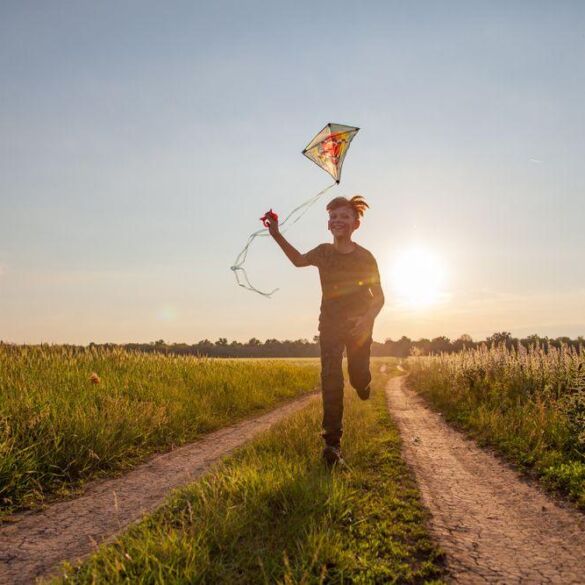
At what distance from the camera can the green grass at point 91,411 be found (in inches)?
226

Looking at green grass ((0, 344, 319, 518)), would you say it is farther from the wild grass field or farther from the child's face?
the wild grass field

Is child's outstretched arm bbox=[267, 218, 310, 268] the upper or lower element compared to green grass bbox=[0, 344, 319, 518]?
upper

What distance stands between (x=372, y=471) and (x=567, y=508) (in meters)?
1.99

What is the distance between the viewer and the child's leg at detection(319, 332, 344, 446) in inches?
231

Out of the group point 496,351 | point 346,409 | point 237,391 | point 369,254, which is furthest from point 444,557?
point 496,351

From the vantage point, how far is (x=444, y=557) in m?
3.45

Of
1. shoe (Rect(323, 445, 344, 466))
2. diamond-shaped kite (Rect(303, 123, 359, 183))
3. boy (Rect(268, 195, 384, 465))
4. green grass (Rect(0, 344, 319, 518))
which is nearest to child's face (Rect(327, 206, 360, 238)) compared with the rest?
boy (Rect(268, 195, 384, 465))

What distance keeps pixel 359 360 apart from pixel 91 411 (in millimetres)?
3960

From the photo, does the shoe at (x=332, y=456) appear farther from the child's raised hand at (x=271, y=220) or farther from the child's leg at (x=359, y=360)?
the child's raised hand at (x=271, y=220)

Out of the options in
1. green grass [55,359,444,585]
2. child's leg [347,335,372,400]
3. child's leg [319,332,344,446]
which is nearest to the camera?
green grass [55,359,444,585]

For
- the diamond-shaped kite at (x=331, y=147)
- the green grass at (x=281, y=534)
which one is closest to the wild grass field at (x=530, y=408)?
the green grass at (x=281, y=534)

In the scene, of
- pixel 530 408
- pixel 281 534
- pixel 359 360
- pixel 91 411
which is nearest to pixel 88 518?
pixel 281 534

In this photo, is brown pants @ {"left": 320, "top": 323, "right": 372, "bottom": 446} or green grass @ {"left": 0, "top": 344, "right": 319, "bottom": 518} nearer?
green grass @ {"left": 0, "top": 344, "right": 319, "bottom": 518}

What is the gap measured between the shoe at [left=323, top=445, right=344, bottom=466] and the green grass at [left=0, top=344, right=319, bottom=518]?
285 centimetres
